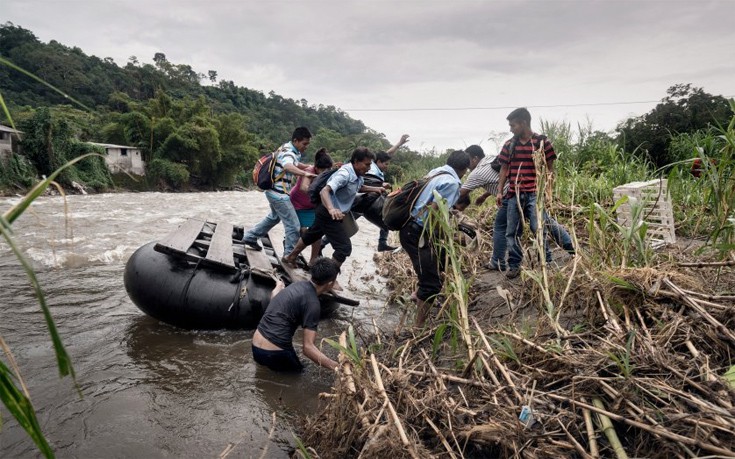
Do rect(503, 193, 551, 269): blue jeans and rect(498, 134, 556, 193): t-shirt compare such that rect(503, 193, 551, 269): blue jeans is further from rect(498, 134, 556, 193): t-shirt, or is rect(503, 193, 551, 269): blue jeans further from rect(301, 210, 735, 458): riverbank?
rect(301, 210, 735, 458): riverbank

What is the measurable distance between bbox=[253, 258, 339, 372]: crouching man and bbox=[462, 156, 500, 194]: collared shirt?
2631 mm

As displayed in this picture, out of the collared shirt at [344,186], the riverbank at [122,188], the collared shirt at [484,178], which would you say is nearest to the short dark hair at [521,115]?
the collared shirt at [484,178]

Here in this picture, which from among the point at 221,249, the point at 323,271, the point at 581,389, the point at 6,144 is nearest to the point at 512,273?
the point at 323,271

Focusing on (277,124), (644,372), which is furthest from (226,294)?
(277,124)

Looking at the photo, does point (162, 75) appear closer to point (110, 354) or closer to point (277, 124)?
point (277, 124)

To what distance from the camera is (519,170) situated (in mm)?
4352

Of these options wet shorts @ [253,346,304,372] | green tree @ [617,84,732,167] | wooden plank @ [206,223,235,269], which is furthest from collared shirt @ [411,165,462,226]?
green tree @ [617,84,732,167]

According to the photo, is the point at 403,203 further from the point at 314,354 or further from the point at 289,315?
the point at 314,354

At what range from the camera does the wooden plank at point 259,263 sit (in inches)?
184

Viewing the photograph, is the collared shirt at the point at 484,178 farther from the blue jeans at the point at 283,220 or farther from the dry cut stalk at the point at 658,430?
the dry cut stalk at the point at 658,430

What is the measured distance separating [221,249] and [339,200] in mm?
1471

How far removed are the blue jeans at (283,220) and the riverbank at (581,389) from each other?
3.05m

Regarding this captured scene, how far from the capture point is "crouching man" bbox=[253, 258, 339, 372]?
351cm

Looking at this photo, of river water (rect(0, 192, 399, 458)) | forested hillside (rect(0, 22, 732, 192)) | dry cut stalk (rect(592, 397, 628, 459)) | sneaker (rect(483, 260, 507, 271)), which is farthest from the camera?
forested hillside (rect(0, 22, 732, 192))
